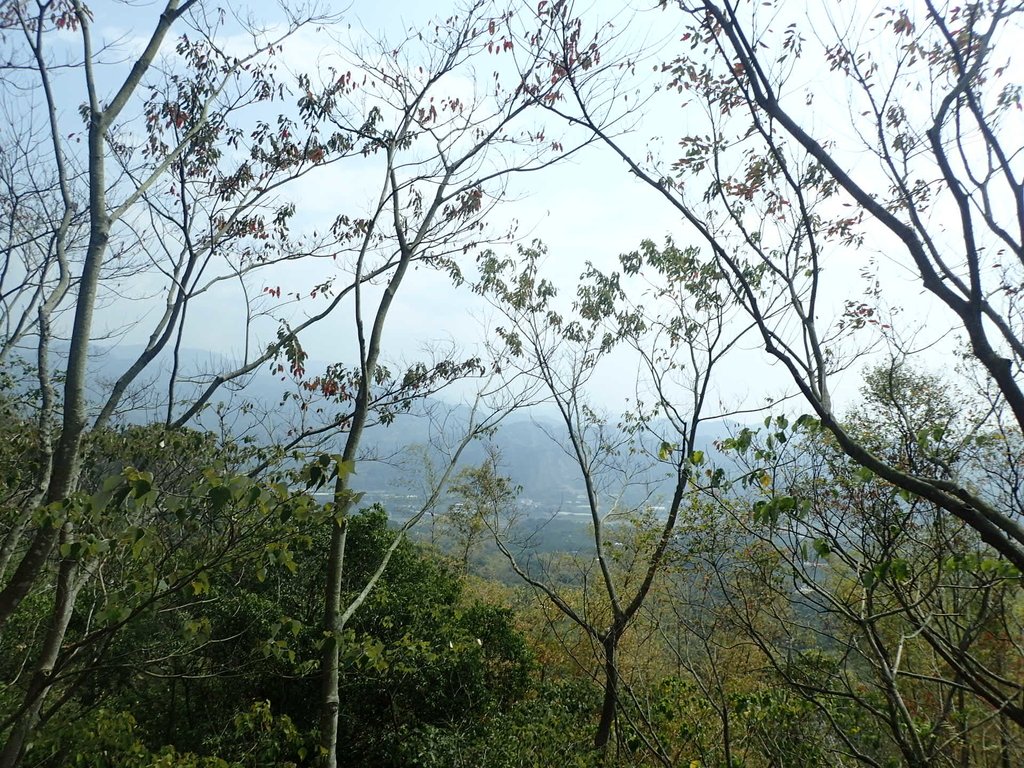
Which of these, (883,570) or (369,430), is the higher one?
(369,430)

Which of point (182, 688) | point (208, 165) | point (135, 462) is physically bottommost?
point (182, 688)

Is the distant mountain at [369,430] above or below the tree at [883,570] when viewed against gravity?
above

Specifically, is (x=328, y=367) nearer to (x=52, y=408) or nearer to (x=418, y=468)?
(x=52, y=408)

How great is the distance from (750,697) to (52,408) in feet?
20.1

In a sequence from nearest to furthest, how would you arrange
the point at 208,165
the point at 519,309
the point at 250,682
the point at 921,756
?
1. the point at 921,756
2. the point at 208,165
3. the point at 250,682
4. the point at 519,309

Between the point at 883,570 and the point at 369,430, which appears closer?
the point at 883,570

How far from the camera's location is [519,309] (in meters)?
9.98

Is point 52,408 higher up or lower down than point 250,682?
higher up

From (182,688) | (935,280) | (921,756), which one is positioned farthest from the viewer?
(182,688)

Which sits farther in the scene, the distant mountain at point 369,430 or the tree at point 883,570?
the distant mountain at point 369,430

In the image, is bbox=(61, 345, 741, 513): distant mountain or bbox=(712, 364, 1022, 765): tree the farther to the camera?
bbox=(61, 345, 741, 513): distant mountain

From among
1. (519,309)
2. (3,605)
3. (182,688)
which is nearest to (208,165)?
(3,605)

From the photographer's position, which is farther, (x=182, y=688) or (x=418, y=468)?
(x=418, y=468)

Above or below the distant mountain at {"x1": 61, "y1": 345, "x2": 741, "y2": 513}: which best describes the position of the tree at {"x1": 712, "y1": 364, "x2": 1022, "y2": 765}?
below
